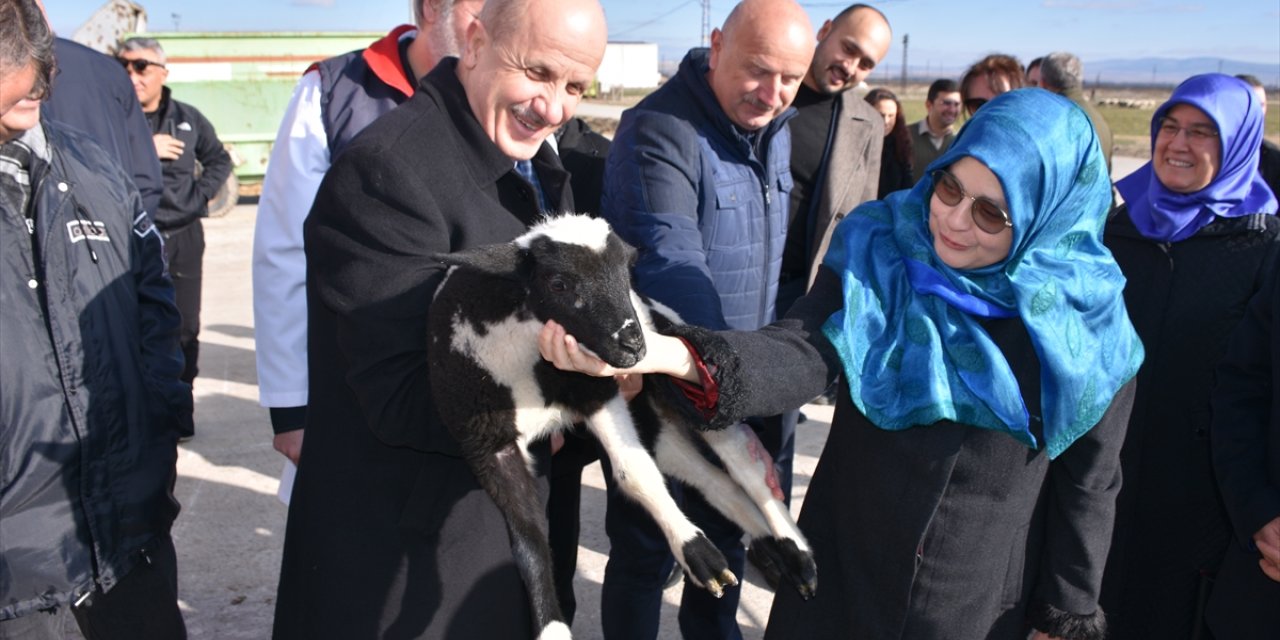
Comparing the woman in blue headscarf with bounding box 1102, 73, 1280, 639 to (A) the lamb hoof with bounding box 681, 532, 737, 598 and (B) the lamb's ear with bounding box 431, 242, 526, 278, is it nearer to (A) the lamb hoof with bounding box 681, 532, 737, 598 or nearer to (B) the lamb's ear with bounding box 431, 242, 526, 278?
(A) the lamb hoof with bounding box 681, 532, 737, 598

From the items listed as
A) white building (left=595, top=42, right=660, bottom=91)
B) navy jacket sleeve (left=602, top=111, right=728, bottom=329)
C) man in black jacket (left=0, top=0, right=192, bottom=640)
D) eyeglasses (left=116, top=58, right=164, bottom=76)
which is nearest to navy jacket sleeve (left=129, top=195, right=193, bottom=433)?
man in black jacket (left=0, top=0, right=192, bottom=640)

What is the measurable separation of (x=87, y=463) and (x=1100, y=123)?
5768 mm

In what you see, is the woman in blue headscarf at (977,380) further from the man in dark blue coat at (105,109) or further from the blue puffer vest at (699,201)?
the man in dark blue coat at (105,109)

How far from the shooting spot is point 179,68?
16.1 meters

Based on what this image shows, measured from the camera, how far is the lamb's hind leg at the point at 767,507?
8.37 feet

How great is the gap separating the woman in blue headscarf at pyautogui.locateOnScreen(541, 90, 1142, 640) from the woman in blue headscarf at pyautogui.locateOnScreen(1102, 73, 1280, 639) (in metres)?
0.94

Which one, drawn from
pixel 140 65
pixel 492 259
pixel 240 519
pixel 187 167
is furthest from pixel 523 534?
pixel 140 65

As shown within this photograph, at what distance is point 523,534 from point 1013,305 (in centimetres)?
135

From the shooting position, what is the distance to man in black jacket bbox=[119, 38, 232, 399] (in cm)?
675

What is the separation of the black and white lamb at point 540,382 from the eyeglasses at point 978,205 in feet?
2.69

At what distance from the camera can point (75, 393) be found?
263 centimetres

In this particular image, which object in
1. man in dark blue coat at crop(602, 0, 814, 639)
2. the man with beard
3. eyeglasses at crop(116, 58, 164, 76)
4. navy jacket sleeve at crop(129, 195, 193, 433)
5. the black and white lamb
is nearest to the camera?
the black and white lamb

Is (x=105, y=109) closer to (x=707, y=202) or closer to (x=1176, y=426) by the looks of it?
(x=707, y=202)

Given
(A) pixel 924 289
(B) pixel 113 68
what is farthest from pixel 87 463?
(B) pixel 113 68
